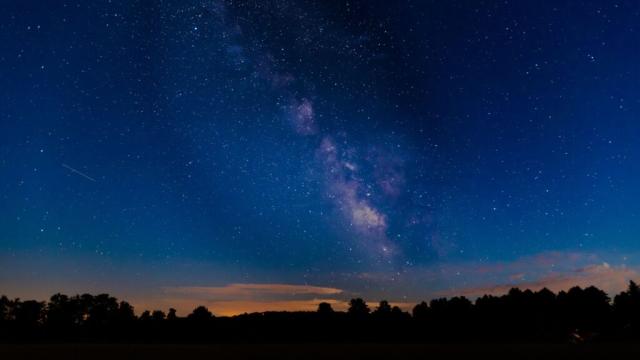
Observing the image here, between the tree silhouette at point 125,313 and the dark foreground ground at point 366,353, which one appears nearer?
the dark foreground ground at point 366,353

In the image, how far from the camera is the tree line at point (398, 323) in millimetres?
94125

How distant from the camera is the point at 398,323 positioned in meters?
102

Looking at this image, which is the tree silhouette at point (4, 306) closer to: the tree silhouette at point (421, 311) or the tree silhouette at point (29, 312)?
the tree silhouette at point (29, 312)

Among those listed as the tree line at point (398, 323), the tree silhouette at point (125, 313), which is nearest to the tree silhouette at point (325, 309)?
the tree line at point (398, 323)

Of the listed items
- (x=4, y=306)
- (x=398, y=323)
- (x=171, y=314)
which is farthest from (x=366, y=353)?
(x=4, y=306)

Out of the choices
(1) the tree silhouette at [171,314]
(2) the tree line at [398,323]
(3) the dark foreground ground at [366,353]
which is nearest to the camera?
(3) the dark foreground ground at [366,353]

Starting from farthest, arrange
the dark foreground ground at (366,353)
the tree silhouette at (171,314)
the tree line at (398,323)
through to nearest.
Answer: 1. the tree silhouette at (171,314)
2. the tree line at (398,323)
3. the dark foreground ground at (366,353)

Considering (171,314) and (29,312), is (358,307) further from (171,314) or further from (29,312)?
(29,312)

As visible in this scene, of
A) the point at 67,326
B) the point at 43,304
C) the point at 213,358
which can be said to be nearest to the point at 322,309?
the point at 67,326

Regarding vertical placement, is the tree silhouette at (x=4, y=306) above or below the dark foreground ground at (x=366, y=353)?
above

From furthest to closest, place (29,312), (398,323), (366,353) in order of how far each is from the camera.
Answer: (29,312) < (398,323) < (366,353)

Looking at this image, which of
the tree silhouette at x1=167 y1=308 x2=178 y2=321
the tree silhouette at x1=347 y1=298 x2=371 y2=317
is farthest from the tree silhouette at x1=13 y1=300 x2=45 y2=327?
the tree silhouette at x1=347 y1=298 x2=371 y2=317

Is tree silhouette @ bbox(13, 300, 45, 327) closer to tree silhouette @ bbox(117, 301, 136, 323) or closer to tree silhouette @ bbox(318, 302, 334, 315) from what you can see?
tree silhouette @ bbox(117, 301, 136, 323)

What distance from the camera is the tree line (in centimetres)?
9412
